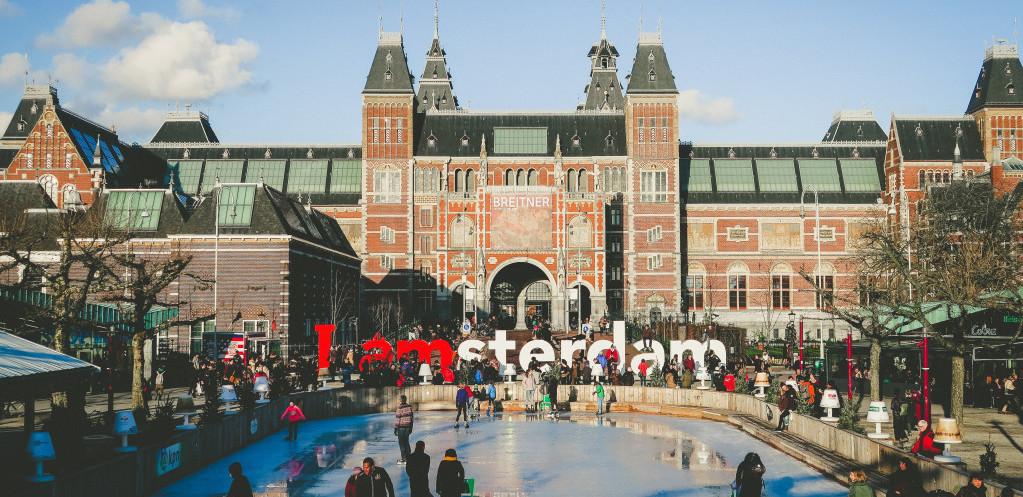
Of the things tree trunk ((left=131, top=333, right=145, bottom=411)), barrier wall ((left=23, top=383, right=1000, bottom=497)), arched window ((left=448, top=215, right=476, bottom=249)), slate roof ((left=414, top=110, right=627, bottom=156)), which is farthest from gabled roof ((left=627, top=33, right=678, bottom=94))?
tree trunk ((left=131, top=333, right=145, bottom=411))

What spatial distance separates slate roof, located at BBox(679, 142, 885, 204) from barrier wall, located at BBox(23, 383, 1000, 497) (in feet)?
150

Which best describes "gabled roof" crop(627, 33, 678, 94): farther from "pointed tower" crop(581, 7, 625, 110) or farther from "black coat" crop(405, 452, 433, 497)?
"black coat" crop(405, 452, 433, 497)

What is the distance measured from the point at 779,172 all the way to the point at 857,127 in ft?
35.3

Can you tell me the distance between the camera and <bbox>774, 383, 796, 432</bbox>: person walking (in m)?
25.7

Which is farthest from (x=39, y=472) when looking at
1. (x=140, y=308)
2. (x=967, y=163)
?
(x=967, y=163)

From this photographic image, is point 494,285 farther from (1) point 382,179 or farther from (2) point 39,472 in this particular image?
(2) point 39,472

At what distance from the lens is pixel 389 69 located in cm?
7594

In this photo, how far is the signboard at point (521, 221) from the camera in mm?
69750

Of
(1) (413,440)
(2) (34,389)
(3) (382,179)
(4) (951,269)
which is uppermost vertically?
(3) (382,179)

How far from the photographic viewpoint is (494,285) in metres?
78.0

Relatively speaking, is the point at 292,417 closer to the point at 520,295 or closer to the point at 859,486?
the point at 859,486

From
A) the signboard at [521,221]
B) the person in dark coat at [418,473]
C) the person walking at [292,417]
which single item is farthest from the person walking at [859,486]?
the signboard at [521,221]

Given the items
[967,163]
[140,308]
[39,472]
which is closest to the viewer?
[39,472]

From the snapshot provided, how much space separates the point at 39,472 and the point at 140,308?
1148 centimetres
